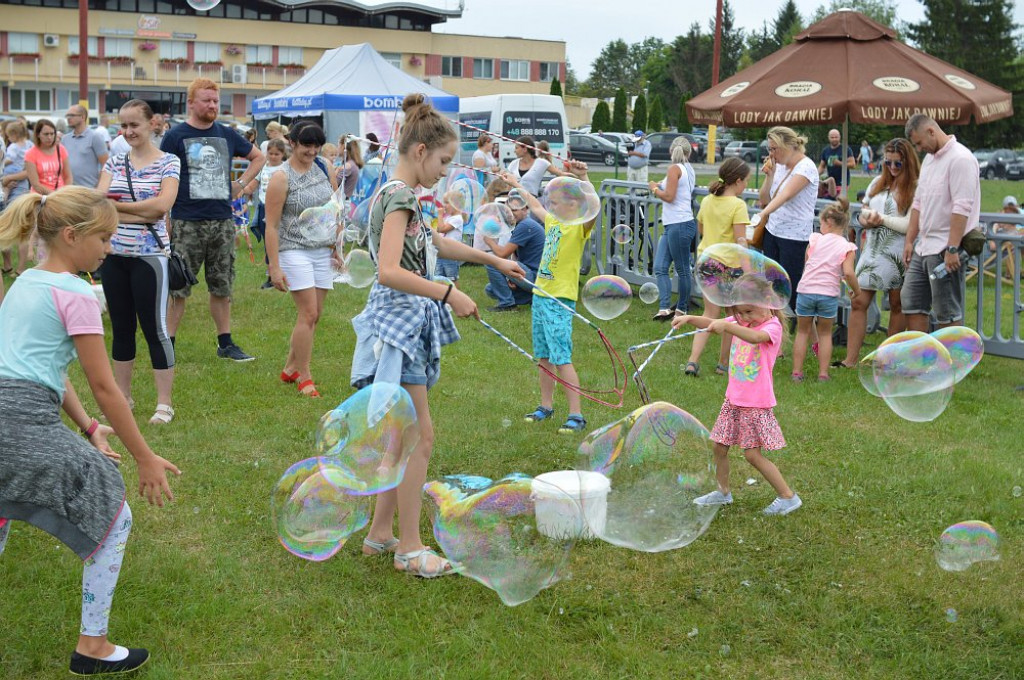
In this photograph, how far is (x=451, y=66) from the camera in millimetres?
72500

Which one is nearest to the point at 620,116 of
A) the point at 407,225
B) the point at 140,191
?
the point at 140,191

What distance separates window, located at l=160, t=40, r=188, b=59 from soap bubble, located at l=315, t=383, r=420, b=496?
67393 mm

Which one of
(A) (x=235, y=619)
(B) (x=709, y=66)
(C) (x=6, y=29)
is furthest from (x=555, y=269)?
(B) (x=709, y=66)

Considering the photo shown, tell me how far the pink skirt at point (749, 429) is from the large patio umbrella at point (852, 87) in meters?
6.34

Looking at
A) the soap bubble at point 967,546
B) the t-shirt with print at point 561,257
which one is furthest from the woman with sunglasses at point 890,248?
the soap bubble at point 967,546

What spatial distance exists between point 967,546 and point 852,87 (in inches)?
293

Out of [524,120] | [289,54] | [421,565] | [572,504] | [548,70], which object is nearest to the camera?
[572,504]

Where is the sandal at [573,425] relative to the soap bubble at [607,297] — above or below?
below

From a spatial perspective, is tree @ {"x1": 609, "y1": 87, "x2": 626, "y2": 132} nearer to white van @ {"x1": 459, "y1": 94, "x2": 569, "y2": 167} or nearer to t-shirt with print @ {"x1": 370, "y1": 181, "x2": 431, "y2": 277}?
white van @ {"x1": 459, "y1": 94, "x2": 569, "y2": 167}

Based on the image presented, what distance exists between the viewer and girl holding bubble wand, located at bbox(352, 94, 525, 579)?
160 inches

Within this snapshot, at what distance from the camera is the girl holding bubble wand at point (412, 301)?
407 centimetres

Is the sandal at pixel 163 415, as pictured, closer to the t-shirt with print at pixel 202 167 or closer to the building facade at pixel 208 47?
the t-shirt with print at pixel 202 167

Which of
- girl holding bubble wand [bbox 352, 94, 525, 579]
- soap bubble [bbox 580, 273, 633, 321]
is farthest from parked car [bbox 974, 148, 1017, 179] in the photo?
girl holding bubble wand [bbox 352, 94, 525, 579]

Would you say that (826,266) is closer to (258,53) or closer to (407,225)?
(407,225)
